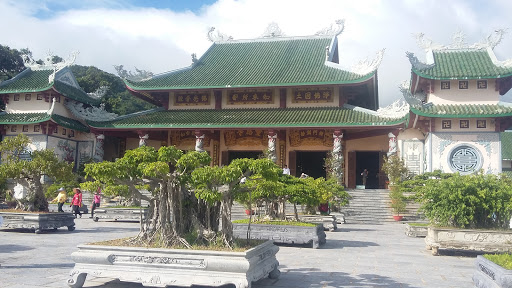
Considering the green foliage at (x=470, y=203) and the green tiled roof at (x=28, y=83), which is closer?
the green foliage at (x=470, y=203)

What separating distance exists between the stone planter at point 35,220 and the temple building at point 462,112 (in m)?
14.4

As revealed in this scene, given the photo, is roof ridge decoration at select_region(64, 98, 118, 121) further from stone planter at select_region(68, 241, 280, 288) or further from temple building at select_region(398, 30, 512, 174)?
stone planter at select_region(68, 241, 280, 288)

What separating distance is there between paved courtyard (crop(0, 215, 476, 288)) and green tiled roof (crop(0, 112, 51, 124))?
13419mm

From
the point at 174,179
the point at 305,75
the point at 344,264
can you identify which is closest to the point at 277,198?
the point at 344,264

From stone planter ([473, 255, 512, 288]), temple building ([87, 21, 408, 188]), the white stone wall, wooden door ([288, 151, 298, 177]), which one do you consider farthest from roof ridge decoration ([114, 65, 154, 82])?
stone planter ([473, 255, 512, 288])

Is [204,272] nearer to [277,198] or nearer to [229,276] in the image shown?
[229,276]

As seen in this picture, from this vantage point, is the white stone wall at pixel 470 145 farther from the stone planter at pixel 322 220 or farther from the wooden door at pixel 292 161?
the wooden door at pixel 292 161

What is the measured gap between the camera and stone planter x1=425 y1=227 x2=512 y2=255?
31.0ft

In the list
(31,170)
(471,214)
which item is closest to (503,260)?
(471,214)

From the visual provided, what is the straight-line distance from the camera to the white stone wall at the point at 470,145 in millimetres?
19141

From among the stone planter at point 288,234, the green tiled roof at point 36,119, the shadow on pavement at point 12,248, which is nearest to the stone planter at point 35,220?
the shadow on pavement at point 12,248

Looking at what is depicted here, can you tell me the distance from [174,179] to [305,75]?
19093 millimetres

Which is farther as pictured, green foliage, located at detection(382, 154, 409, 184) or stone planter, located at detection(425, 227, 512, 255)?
green foliage, located at detection(382, 154, 409, 184)

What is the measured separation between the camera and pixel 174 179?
6.36m
